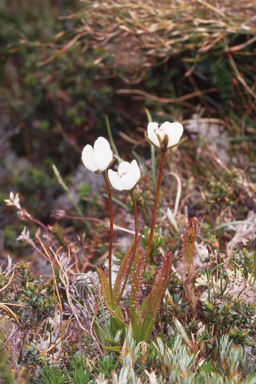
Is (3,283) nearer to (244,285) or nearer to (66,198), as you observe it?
(244,285)

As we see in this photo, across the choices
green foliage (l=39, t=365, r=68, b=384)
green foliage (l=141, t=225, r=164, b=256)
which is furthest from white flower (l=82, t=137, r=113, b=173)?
green foliage (l=39, t=365, r=68, b=384)

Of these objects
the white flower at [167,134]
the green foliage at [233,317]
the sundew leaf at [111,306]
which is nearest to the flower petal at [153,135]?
the white flower at [167,134]

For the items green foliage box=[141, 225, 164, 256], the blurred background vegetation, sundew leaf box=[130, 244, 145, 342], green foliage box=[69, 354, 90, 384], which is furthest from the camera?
the blurred background vegetation

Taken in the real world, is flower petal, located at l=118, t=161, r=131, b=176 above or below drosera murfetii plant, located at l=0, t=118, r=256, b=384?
above

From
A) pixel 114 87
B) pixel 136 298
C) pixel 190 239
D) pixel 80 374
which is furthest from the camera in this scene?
pixel 114 87

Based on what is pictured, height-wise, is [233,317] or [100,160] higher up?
[100,160]

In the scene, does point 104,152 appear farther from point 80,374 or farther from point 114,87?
point 114,87

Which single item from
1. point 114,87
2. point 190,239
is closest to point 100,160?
point 190,239

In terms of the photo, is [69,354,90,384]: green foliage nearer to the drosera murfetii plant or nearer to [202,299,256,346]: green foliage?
the drosera murfetii plant
